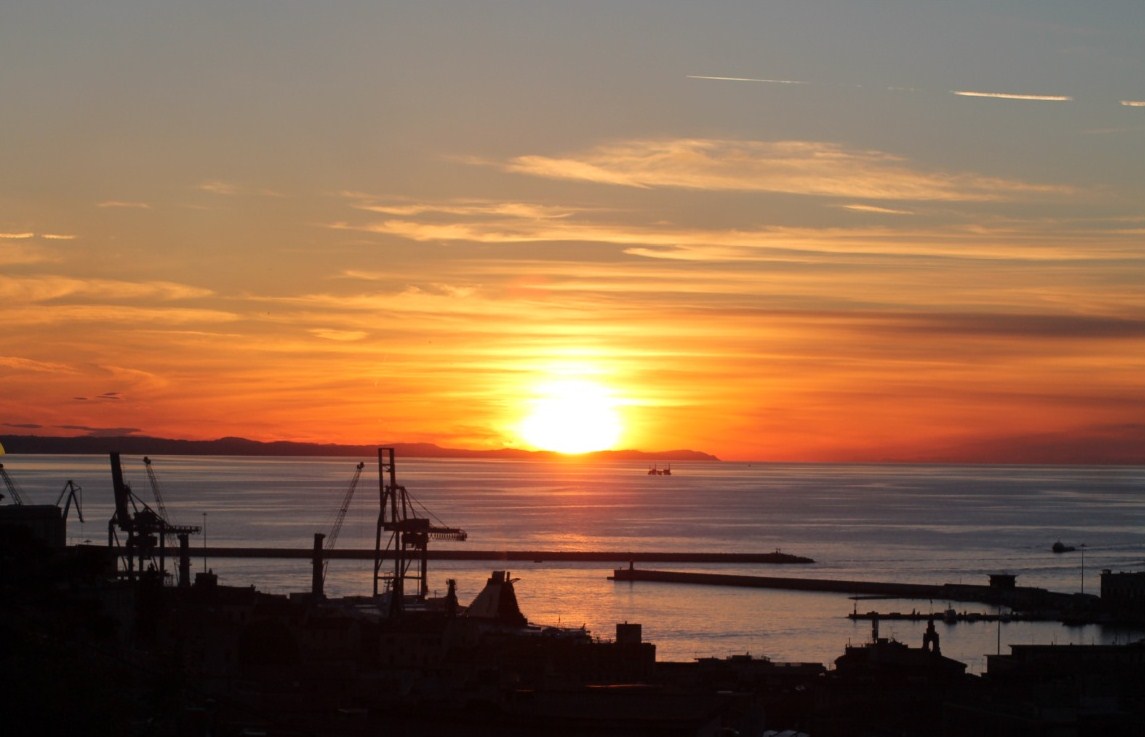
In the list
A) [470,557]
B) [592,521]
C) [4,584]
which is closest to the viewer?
[4,584]

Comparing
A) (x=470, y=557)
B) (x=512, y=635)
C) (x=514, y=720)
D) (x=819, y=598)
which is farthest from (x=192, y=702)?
(x=470, y=557)

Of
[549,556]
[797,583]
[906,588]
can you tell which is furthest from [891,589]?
[549,556]

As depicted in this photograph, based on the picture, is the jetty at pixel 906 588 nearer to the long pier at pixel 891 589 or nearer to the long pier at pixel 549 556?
the long pier at pixel 891 589

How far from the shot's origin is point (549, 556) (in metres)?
110

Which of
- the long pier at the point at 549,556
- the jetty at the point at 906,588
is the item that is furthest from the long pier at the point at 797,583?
the long pier at the point at 549,556

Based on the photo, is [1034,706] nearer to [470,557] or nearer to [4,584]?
[4,584]

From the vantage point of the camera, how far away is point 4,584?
15586 millimetres

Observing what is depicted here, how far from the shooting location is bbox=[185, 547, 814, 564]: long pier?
351ft

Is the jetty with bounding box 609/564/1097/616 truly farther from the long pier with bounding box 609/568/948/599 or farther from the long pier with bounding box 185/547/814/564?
the long pier with bounding box 185/547/814/564

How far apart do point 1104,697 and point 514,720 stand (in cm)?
1291

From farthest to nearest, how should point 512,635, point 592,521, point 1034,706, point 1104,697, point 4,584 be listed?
point 592,521 → point 512,635 → point 1104,697 → point 1034,706 → point 4,584

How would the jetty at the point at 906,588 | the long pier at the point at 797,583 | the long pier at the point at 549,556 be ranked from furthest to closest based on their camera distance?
the long pier at the point at 549,556, the long pier at the point at 797,583, the jetty at the point at 906,588

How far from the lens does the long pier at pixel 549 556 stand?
351ft

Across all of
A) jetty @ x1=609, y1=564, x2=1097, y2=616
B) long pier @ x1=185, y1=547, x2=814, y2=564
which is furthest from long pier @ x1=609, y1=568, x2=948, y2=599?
long pier @ x1=185, y1=547, x2=814, y2=564
